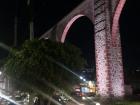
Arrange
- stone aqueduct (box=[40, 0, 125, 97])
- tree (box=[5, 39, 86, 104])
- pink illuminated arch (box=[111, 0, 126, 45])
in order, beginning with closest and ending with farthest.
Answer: tree (box=[5, 39, 86, 104]) → pink illuminated arch (box=[111, 0, 126, 45]) → stone aqueduct (box=[40, 0, 125, 97])

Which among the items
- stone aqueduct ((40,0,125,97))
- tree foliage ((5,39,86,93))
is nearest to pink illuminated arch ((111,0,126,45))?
stone aqueduct ((40,0,125,97))

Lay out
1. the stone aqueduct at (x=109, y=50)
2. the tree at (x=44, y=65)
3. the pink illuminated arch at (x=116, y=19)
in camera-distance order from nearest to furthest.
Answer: the tree at (x=44, y=65), the pink illuminated arch at (x=116, y=19), the stone aqueduct at (x=109, y=50)

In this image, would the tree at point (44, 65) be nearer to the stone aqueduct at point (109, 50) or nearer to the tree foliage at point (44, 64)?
the tree foliage at point (44, 64)

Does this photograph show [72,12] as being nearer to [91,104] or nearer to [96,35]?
[96,35]

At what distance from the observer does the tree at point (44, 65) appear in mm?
12109

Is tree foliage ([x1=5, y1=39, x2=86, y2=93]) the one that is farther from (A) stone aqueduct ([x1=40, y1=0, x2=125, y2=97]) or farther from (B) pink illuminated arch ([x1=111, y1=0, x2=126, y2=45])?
(B) pink illuminated arch ([x1=111, y1=0, x2=126, y2=45])

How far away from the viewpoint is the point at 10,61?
13094 mm

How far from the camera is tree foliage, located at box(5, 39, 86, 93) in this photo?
12109 mm

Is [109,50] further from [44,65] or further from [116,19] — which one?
[44,65]

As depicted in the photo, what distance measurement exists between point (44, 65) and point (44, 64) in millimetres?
38

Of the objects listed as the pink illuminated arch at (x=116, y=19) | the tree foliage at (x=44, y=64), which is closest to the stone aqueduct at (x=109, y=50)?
the pink illuminated arch at (x=116, y=19)

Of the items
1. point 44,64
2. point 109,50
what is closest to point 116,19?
point 109,50

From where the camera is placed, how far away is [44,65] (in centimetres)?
1212

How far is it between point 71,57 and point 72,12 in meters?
9.45
